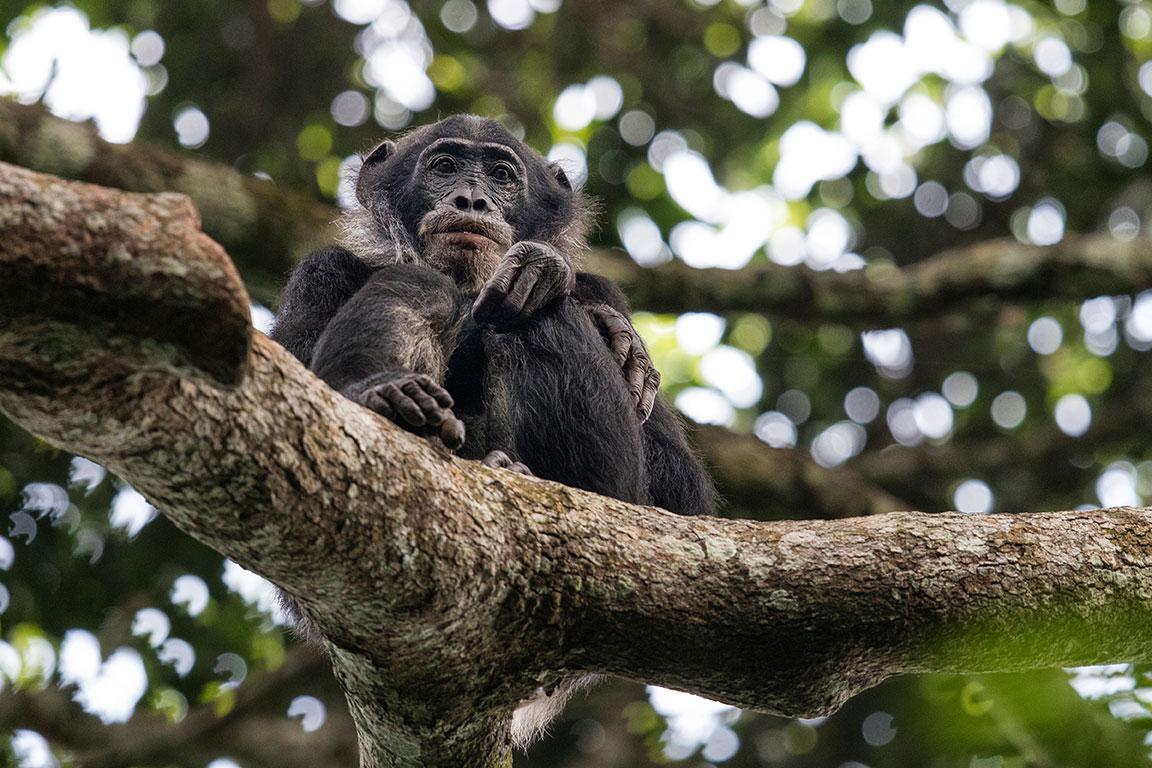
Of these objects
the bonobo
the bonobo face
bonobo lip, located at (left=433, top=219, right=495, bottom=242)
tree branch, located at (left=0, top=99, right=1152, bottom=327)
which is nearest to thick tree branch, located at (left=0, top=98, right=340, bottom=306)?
tree branch, located at (left=0, top=99, right=1152, bottom=327)

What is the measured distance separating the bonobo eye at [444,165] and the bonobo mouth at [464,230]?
41 cm

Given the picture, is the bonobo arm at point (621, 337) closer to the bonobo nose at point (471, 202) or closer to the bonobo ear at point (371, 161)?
the bonobo nose at point (471, 202)

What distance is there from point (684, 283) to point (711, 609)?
15.3 feet

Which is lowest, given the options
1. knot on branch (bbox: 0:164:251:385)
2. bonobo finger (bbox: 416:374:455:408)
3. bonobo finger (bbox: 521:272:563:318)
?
bonobo finger (bbox: 521:272:563:318)

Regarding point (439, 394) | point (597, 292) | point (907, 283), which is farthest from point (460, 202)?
point (907, 283)

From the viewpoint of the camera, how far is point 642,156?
10.6m

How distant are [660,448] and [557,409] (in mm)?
949

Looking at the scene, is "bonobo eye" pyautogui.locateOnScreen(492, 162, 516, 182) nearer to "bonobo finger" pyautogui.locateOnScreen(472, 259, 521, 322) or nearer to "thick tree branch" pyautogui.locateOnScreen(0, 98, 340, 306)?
"bonobo finger" pyautogui.locateOnScreen(472, 259, 521, 322)

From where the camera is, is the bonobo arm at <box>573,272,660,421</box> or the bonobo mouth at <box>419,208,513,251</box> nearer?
the bonobo arm at <box>573,272,660,421</box>

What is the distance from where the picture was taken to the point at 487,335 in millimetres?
5109

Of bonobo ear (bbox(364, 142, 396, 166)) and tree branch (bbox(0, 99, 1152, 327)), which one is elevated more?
bonobo ear (bbox(364, 142, 396, 166))

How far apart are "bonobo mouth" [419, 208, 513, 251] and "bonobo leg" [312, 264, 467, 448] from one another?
685mm

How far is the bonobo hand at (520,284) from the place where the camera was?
499cm

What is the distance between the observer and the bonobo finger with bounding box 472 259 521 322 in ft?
16.4
